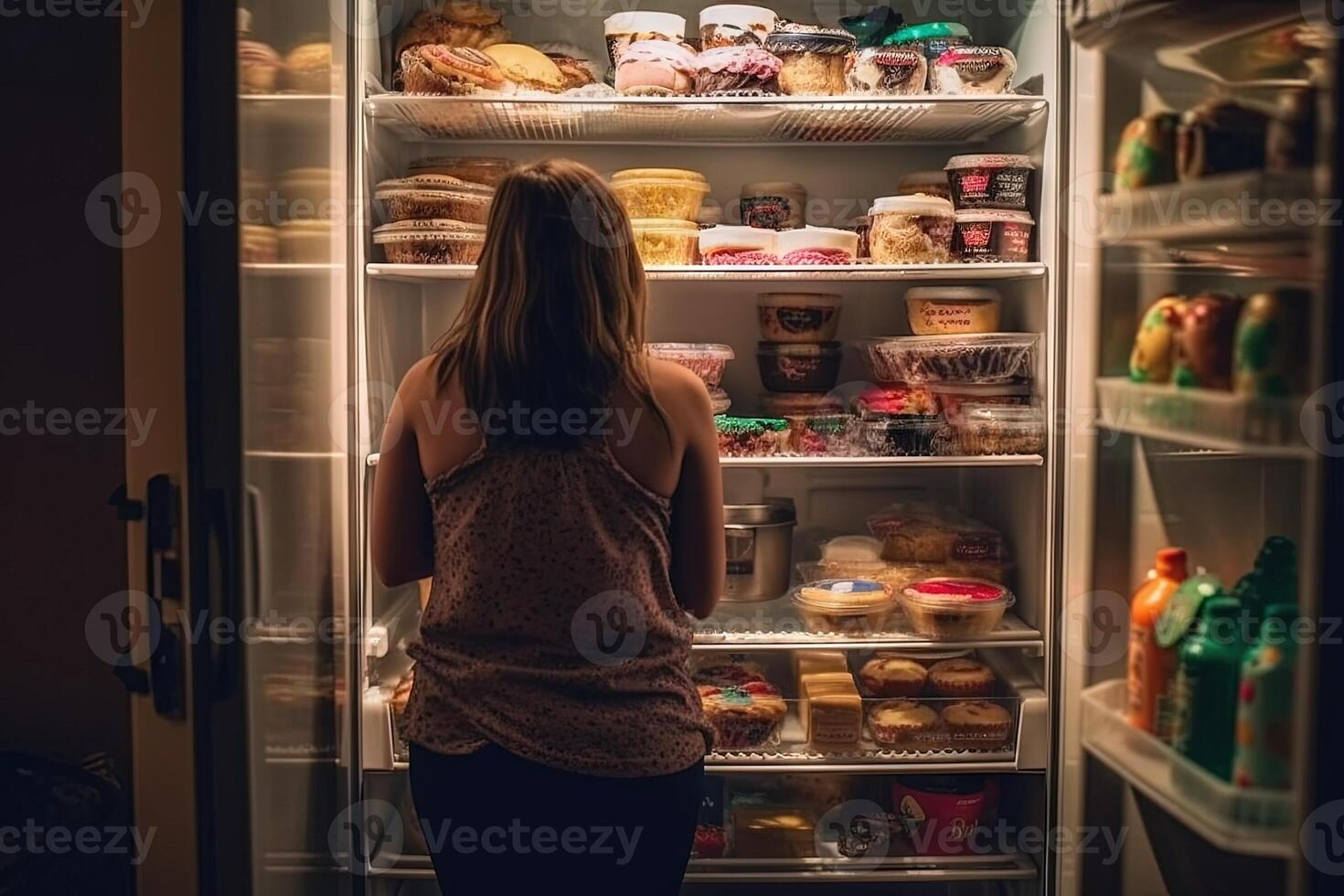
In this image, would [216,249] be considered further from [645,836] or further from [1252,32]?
[1252,32]

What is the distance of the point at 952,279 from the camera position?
104 inches

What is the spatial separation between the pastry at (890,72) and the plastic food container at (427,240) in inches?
29.4

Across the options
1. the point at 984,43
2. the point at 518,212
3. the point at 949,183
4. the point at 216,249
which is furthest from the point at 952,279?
the point at 216,249

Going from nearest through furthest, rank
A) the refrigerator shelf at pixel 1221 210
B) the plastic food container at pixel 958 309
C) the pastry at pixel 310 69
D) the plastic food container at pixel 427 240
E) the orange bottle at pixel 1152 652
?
the refrigerator shelf at pixel 1221 210
the orange bottle at pixel 1152 652
the pastry at pixel 310 69
the plastic food container at pixel 427 240
the plastic food container at pixel 958 309

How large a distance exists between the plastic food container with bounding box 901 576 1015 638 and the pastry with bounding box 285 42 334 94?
4.28ft

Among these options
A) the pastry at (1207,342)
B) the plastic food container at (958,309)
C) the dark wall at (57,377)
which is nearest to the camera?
the pastry at (1207,342)

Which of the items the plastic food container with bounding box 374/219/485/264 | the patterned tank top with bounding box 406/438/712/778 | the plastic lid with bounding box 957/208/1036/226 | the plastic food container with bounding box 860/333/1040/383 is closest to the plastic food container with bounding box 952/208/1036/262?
the plastic lid with bounding box 957/208/1036/226

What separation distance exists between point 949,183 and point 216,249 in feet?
4.64

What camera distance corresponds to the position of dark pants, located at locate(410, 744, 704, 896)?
1564 millimetres

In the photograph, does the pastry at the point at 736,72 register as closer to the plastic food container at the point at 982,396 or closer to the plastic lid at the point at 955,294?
the plastic lid at the point at 955,294

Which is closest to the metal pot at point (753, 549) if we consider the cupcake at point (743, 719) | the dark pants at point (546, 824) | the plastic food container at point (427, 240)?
the cupcake at point (743, 719)

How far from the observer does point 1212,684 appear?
1241 mm

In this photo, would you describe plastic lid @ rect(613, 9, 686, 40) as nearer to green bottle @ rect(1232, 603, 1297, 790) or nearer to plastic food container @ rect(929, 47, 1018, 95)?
plastic food container @ rect(929, 47, 1018, 95)

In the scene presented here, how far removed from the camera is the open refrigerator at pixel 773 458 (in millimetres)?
1297
